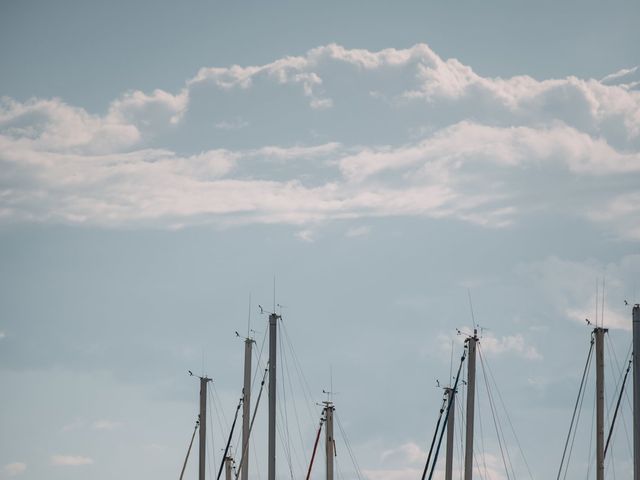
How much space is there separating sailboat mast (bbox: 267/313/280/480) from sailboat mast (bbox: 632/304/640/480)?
29.0 metres

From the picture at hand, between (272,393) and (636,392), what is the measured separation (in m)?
30.1

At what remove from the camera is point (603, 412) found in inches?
5615

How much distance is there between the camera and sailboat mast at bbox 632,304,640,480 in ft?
446

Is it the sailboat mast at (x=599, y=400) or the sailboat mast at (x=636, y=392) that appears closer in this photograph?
the sailboat mast at (x=636, y=392)

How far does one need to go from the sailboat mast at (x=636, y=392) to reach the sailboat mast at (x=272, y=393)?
1144 inches

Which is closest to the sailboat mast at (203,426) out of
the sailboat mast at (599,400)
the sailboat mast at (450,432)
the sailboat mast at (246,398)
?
the sailboat mast at (246,398)

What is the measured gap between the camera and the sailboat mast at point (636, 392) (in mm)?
135875

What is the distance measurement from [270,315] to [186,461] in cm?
2611

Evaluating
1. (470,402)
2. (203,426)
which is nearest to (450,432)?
(470,402)

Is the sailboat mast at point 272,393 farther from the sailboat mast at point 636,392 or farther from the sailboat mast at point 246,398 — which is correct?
the sailboat mast at point 636,392

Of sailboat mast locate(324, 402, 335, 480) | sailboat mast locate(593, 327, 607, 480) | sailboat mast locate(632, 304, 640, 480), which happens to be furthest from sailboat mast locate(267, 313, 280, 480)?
sailboat mast locate(632, 304, 640, 480)

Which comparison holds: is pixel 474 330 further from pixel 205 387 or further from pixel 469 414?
pixel 205 387

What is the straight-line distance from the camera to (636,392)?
458ft

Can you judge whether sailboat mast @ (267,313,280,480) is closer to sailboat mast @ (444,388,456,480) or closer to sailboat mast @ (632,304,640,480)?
sailboat mast @ (444,388,456,480)
